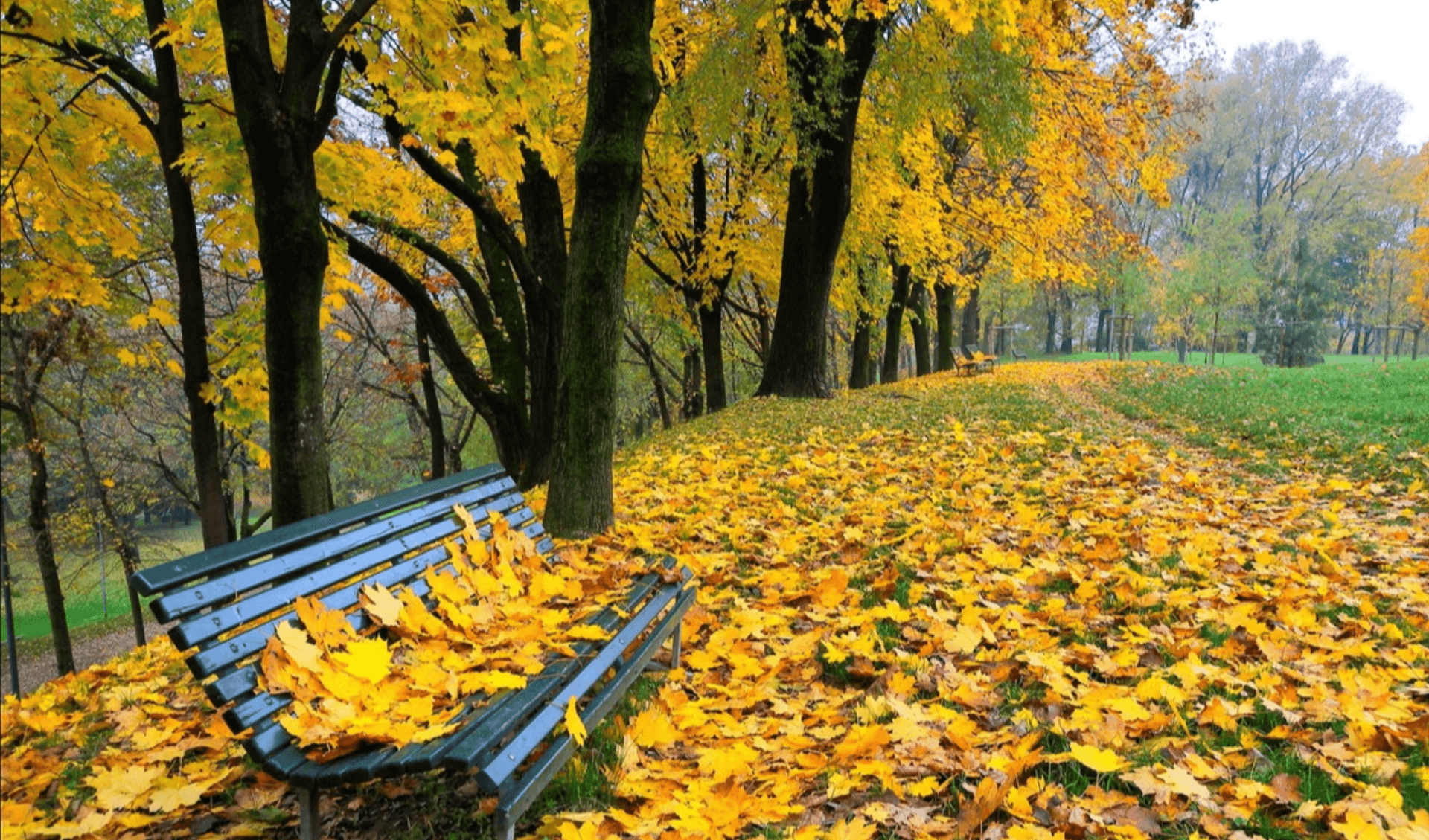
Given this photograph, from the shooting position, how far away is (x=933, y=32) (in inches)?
385

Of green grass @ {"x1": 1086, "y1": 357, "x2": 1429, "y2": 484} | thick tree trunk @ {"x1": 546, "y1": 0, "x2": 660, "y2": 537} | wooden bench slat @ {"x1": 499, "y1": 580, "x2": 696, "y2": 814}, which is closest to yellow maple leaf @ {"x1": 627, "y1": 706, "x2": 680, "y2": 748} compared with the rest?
wooden bench slat @ {"x1": 499, "y1": 580, "x2": 696, "y2": 814}

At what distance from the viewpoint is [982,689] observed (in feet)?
9.27

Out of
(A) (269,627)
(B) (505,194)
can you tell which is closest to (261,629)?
(A) (269,627)

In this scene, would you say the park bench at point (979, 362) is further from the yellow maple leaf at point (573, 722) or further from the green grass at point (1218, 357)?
the yellow maple leaf at point (573, 722)

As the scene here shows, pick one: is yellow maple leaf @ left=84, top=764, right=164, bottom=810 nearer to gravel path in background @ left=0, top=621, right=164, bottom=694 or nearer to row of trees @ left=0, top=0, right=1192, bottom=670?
row of trees @ left=0, top=0, right=1192, bottom=670

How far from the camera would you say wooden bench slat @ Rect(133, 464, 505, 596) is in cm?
201

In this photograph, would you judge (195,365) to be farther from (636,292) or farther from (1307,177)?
(1307,177)

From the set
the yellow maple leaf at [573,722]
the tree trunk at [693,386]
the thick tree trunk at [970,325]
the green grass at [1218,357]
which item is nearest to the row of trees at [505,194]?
the tree trunk at [693,386]

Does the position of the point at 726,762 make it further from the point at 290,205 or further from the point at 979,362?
the point at 979,362

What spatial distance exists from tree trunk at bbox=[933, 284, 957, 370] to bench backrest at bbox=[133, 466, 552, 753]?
72.2ft

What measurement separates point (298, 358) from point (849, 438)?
5339 mm

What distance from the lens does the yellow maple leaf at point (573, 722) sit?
214cm

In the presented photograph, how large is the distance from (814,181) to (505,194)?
481 cm

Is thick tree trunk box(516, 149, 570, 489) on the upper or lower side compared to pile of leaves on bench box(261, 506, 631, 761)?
upper
